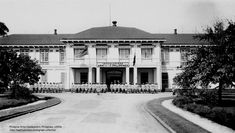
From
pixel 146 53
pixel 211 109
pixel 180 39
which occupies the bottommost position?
pixel 211 109

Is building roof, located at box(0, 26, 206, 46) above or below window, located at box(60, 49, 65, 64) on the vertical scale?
above

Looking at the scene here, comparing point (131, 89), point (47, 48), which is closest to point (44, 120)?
point (131, 89)

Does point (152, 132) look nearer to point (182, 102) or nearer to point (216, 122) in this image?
point (216, 122)

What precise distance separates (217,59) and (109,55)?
840 inches

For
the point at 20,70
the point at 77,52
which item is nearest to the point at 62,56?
the point at 77,52

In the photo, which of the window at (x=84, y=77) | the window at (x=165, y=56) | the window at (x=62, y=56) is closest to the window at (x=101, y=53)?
the window at (x=84, y=77)

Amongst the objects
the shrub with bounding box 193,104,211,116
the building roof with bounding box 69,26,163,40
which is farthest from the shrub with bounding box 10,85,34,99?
the shrub with bounding box 193,104,211,116

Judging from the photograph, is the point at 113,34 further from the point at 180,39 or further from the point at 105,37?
the point at 180,39

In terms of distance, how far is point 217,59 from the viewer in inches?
585

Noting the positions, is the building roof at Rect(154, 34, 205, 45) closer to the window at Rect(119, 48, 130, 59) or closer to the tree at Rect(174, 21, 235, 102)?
the window at Rect(119, 48, 130, 59)

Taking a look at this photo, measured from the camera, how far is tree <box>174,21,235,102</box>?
14438 mm

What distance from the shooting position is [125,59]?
3497 cm

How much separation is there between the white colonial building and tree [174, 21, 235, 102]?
16.1 meters

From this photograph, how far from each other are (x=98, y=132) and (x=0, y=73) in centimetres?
1256
